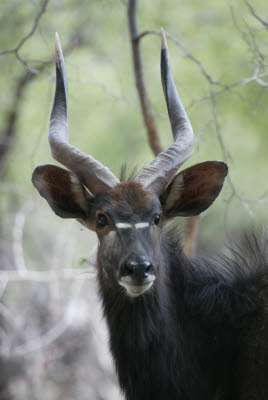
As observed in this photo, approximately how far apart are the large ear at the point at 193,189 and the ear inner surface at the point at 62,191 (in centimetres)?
72

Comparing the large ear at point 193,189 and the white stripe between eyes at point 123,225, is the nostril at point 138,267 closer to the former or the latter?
the white stripe between eyes at point 123,225

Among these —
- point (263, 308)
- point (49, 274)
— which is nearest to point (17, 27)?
point (49, 274)

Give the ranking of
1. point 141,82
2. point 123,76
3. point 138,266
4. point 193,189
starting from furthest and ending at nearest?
point 123,76 < point 141,82 < point 193,189 < point 138,266

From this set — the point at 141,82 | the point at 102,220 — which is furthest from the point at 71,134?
the point at 102,220

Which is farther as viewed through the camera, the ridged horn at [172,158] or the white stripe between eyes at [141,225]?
the ridged horn at [172,158]

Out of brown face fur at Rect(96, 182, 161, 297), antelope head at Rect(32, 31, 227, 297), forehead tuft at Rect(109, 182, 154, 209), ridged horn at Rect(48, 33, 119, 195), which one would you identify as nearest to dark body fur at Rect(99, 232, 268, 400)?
brown face fur at Rect(96, 182, 161, 297)

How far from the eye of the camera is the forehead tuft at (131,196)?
15.4 ft

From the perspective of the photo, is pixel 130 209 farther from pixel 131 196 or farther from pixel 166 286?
pixel 166 286

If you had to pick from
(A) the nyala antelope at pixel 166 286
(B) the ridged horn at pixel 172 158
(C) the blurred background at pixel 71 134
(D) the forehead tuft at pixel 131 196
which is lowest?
(C) the blurred background at pixel 71 134

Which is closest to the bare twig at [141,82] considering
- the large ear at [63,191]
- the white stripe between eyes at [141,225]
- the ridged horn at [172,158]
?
the ridged horn at [172,158]

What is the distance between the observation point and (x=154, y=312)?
192 inches

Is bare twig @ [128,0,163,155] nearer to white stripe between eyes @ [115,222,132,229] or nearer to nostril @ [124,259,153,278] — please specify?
white stripe between eyes @ [115,222,132,229]

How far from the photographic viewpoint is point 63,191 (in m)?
5.10

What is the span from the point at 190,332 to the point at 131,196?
1369 mm
